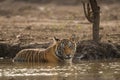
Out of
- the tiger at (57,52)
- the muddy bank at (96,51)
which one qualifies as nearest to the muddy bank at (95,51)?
the muddy bank at (96,51)

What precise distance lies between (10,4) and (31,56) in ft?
73.3

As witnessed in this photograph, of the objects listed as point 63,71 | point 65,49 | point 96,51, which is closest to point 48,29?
point 96,51

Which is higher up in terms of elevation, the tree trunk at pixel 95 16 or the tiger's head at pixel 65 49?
the tree trunk at pixel 95 16

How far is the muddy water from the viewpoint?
12.4m

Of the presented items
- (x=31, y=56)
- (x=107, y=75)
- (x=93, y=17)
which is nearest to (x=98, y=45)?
(x=93, y=17)

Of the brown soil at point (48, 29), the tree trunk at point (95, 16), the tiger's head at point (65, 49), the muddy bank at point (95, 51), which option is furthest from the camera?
the brown soil at point (48, 29)

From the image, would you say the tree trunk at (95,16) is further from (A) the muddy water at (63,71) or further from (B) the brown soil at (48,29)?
(A) the muddy water at (63,71)

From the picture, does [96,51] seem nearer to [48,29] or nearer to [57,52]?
[57,52]

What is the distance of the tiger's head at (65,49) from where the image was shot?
1429 cm

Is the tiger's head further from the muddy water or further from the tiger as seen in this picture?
the muddy water

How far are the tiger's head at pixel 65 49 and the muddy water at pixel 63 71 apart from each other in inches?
11.0

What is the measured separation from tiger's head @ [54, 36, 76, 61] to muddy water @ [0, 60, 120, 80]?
28 cm

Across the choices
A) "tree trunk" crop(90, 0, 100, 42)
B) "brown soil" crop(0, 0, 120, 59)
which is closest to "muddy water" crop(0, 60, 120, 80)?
"tree trunk" crop(90, 0, 100, 42)

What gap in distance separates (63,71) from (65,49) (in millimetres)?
1247
